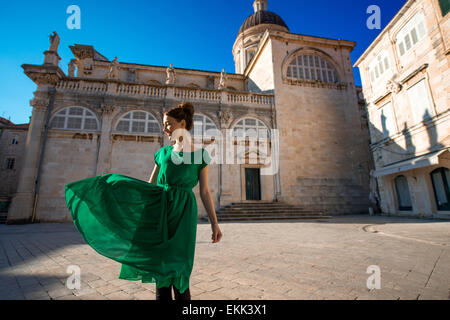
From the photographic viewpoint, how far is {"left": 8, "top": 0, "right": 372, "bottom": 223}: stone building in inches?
519

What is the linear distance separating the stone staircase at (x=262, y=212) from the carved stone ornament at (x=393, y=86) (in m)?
8.97

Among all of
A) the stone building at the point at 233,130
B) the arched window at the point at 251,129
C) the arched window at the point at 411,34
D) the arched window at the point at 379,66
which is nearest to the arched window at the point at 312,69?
the stone building at the point at 233,130

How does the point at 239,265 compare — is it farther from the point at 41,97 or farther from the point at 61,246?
the point at 41,97

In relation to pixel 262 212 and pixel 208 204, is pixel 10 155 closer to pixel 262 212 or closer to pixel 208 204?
pixel 262 212

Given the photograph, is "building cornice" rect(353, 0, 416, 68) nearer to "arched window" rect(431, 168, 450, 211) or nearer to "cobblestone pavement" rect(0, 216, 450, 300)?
"arched window" rect(431, 168, 450, 211)

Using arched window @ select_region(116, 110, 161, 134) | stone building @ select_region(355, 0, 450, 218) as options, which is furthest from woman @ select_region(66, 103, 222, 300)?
arched window @ select_region(116, 110, 161, 134)

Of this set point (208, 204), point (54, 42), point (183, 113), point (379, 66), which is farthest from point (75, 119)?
point (379, 66)

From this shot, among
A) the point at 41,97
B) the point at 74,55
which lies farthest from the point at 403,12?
the point at 74,55

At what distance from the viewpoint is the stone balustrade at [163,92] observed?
1427cm

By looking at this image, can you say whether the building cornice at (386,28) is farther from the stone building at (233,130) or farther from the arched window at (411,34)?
the stone building at (233,130)

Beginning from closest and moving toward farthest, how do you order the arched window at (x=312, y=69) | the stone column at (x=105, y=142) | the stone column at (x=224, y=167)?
the stone column at (x=105, y=142)
the stone column at (x=224, y=167)
the arched window at (x=312, y=69)

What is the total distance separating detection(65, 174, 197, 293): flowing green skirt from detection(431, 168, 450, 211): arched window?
47.1ft
